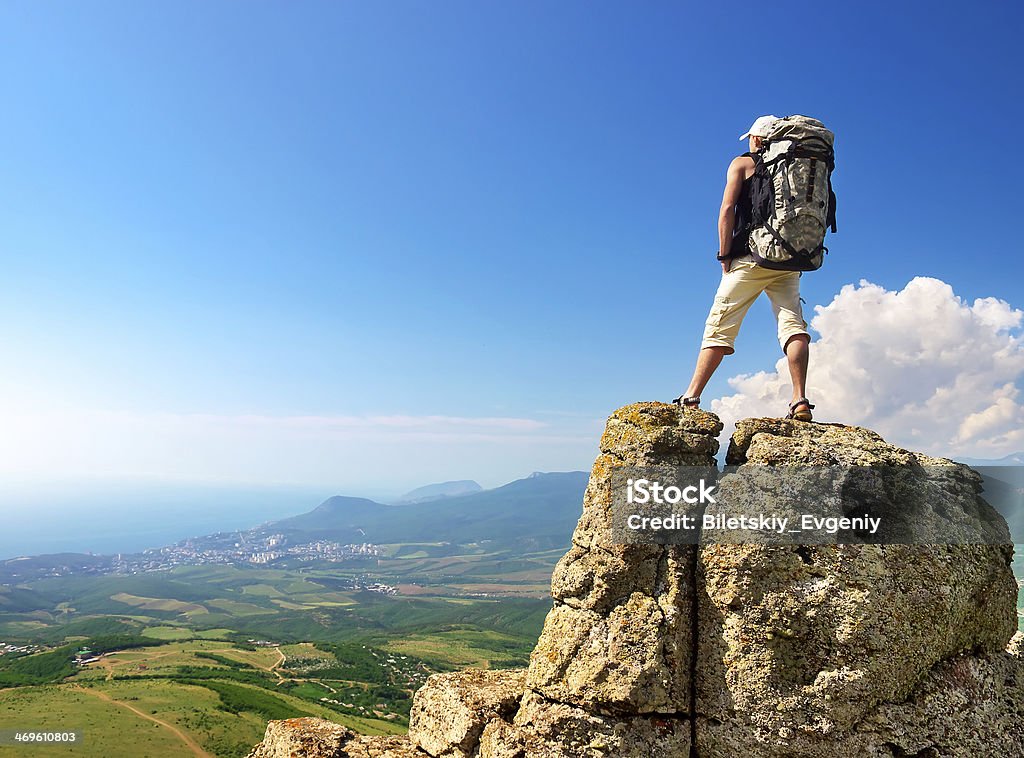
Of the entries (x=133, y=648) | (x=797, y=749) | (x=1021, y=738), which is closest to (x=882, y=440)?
(x=1021, y=738)

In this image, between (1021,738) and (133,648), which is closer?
(1021,738)

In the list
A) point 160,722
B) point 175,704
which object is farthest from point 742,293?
point 175,704

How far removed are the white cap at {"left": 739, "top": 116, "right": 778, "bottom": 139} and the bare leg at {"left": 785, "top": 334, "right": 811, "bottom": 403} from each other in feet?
10.6

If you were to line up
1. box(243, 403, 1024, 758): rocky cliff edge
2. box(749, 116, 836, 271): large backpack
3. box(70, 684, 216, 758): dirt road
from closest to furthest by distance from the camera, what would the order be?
box(243, 403, 1024, 758): rocky cliff edge
box(749, 116, 836, 271): large backpack
box(70, 684, 216, 758): dirt road

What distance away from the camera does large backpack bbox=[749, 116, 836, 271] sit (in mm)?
8734

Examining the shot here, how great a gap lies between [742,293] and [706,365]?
1290 mm

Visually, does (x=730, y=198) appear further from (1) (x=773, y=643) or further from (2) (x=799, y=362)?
(1) (x=773, y=643)

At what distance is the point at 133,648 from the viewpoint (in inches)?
6496

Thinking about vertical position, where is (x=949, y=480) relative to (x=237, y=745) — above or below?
above

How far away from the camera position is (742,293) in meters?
9.40

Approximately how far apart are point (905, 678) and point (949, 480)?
97.9 inches

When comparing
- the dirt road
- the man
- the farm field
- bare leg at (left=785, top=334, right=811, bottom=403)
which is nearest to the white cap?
the man

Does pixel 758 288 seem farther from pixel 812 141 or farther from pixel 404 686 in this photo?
pixel 404 686

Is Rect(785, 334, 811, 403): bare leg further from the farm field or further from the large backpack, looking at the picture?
the farm field
